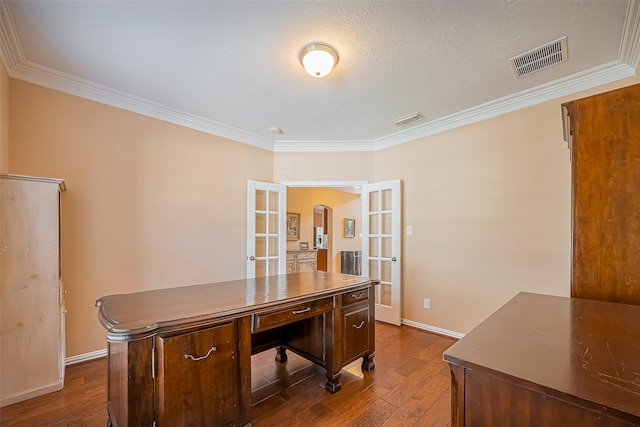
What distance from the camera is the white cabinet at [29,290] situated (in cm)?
198

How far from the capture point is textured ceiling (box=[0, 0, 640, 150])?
1756 millimetres

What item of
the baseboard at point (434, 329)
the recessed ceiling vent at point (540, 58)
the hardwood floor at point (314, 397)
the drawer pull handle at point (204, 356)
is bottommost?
the baseboard at point (434, 329)

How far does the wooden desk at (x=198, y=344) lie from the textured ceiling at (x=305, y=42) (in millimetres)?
1818

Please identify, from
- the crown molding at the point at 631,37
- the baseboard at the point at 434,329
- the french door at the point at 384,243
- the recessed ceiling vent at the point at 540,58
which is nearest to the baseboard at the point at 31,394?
the french door at the point at 384,243

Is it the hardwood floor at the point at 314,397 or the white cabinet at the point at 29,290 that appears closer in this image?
the hardwood floor at the point at 314,397

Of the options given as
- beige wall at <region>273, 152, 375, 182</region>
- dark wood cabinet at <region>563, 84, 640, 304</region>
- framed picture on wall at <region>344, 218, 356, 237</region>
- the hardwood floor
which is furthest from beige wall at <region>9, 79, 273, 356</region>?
framed picture on wall at <region>344, 218, 356, 237</region>

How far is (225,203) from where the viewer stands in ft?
12.0

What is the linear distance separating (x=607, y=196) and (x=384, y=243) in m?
2.76

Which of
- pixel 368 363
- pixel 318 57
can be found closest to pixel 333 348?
pixel 368 363

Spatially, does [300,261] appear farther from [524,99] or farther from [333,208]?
[524,99]

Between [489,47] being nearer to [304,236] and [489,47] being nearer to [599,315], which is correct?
[599,315]

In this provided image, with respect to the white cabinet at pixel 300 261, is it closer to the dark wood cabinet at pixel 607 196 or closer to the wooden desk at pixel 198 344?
the wooden desk at pixel 198 344

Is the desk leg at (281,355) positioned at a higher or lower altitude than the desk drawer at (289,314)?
lower

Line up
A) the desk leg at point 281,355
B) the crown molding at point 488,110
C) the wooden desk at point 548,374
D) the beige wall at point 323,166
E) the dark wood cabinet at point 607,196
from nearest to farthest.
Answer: the wooden desk at point 548,374 → the dark wood cabinet at point 607,196 → the crown molding at point 488,110 → the desk leg at point 281,355 → the beige wall at point 323,166
